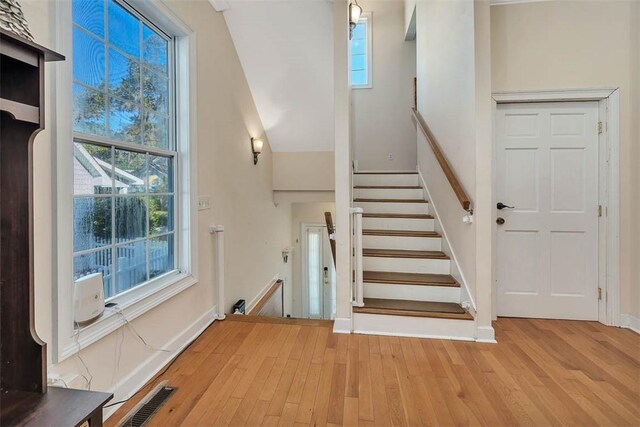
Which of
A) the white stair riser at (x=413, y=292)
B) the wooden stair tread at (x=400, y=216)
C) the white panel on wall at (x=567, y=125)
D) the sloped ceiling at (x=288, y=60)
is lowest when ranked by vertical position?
the white stair riser at (x=413, y=292)

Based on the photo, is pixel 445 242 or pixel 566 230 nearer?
pixel 566 230

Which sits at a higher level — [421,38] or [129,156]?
[421,38]

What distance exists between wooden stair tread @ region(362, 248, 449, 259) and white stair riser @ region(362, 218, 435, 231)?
13.4 inches

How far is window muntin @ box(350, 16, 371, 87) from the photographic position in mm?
5055

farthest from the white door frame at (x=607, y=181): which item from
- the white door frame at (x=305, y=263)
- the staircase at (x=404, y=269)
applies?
the white door frame at (x=305, y=263)

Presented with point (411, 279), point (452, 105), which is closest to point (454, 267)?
point (411, 279)

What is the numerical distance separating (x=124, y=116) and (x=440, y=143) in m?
2.88

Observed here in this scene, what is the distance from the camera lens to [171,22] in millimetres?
2047

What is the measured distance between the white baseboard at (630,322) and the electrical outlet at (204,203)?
3.67 metres

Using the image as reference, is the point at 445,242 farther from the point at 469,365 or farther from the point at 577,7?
the point at 577,7

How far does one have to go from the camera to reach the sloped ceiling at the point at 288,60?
2828 mm

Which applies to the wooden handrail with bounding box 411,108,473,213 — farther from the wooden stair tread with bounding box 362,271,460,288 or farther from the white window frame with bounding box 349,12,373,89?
the white window frame with bounding box 349,12,373,89

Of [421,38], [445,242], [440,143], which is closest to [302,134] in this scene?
[440,143]

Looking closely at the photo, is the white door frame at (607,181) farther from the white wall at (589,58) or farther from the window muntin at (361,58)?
the window muntin at (361,58)
